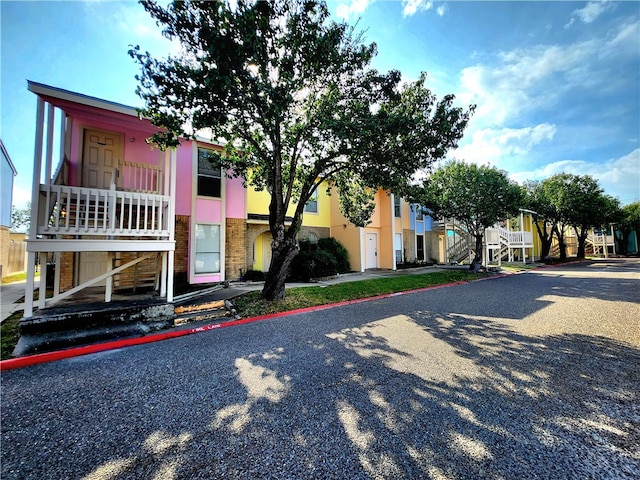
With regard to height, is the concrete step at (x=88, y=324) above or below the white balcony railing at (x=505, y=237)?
below

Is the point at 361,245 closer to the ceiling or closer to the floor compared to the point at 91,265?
closer to the ceiling

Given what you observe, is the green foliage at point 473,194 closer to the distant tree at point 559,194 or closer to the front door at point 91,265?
the distant tree at point 559,194

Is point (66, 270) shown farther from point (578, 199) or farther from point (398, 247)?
point (578, 199)

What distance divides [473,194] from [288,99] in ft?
35.2

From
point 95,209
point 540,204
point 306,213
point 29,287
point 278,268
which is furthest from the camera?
point 540,204

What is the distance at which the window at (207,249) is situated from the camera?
9.89 metres

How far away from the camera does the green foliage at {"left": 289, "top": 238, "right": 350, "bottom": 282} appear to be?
37.5 ft

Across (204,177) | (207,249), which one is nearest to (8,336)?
(207,249)

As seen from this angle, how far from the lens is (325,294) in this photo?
8.09 m

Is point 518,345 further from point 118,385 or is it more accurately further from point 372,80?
point 372,80

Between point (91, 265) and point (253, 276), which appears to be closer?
point (91, 265)

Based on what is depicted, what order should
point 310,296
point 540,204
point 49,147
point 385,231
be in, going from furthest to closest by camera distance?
point 540,204
point 385,231
point 310,296
point 49,147

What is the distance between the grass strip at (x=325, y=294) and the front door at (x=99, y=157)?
18.1ft

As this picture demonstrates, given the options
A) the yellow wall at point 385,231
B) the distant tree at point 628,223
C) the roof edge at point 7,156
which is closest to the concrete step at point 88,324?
the yellow wall at point 385,231
